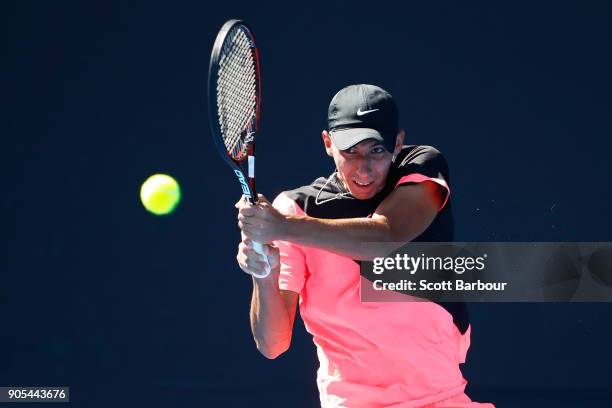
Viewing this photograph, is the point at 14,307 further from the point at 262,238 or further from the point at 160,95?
the point at 262,238

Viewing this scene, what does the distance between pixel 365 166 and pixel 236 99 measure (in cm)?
38

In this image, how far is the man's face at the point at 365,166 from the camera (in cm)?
242

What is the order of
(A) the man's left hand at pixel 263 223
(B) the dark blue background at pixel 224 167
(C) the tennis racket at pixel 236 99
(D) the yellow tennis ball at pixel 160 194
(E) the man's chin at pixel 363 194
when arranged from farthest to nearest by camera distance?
(D) the yellow tennis ball at pixel 160 194
(B) the dark blue background at pixel 224 167
(E) the man's chin at pixel 363 194
(C) the tennis racket at pixel 236 99
(A) the man's left hand at pixel 263 223

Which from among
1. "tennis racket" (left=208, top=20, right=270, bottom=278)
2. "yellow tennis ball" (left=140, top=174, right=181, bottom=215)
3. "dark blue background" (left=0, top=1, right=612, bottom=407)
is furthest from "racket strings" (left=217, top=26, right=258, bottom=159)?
"yellow tennis ball" (left=140, top=174, right=181, bottom=215)

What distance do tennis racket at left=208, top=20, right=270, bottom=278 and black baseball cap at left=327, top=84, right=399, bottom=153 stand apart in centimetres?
21

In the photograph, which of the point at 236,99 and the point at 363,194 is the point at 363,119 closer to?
the point at 363,194

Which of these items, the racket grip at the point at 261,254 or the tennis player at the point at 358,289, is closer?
the racket grip at the point at 261,254

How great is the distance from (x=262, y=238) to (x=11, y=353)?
337 cm

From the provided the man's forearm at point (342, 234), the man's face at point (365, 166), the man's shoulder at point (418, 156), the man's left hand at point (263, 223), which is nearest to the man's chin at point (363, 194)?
the man's face at point (365, 166)

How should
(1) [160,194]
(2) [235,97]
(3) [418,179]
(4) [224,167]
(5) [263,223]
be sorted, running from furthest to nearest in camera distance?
(1) [160,194] < (4) [224,167] < (2) [235,97] < (3) [418,179] < (5) [263,223]

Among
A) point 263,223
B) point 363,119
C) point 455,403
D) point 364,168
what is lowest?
point 455,403

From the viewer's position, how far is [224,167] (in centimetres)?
495

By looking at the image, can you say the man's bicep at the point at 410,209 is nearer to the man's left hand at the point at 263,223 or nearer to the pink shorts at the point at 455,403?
the man's left hand at the point at 263,223

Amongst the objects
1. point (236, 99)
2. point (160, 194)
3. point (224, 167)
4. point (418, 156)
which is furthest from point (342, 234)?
point (160, 194)
